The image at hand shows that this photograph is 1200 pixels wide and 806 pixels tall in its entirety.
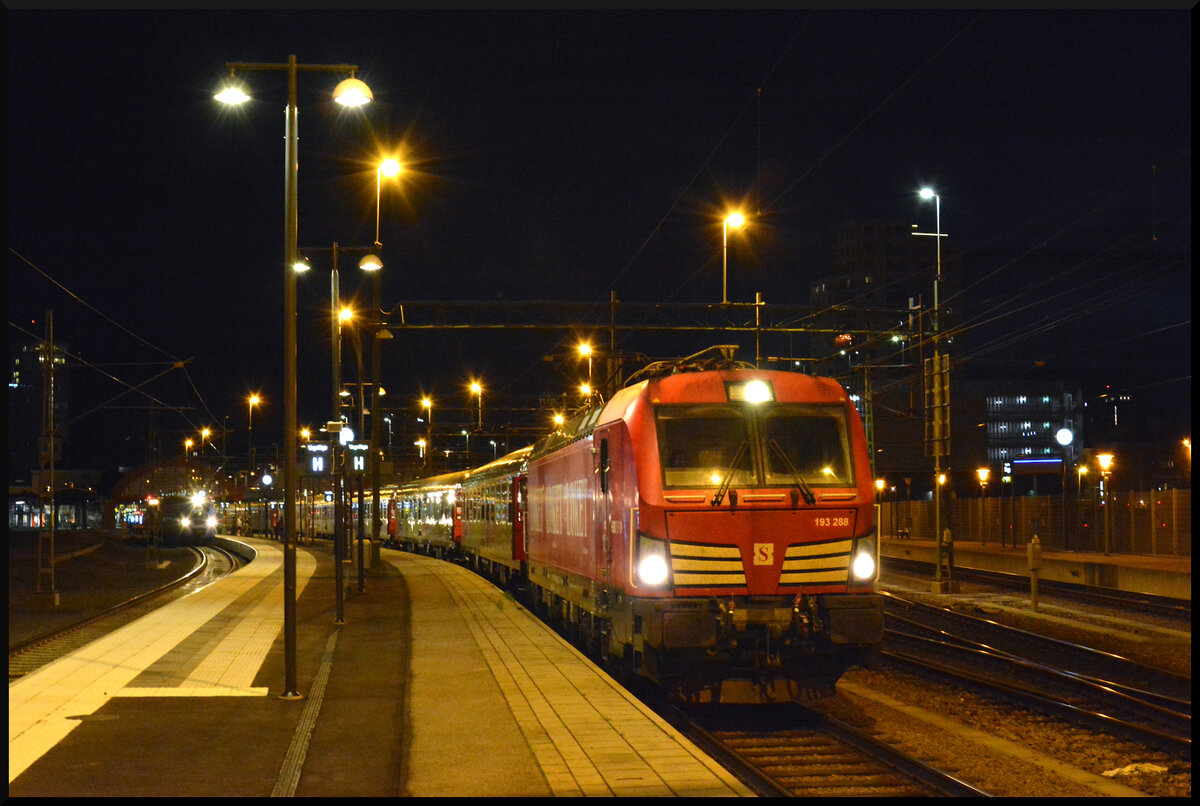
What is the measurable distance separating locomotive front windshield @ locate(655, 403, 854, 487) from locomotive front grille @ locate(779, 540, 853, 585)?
0.64 metres

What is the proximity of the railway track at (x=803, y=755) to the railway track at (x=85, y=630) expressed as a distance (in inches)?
349

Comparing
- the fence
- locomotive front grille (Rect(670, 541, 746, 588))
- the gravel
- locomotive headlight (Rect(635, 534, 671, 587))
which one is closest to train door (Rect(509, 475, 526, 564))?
the fence

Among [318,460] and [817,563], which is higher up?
[318,460]

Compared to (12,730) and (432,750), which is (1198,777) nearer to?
(432,750)

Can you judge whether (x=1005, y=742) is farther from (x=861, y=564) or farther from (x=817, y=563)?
(x=817, y=563)

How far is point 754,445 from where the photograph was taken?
1226 cm

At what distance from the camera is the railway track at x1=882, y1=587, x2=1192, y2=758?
1204cm

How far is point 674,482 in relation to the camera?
39.1 ft

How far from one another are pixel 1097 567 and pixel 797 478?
73.4ft

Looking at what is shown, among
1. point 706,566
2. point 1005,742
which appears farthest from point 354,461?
point 1005,742

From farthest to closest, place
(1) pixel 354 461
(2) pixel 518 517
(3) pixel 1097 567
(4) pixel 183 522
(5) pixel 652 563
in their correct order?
1. (4) pixel 183 522
2. (3) pixel 1097 567
3. (2) pixel 518 517
4. (1) pixel 354 461
5. (5) pixel 652 563

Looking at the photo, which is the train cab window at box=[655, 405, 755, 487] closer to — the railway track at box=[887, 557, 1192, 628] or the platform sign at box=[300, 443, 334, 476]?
the railway track at box=[887, 557, 1192, 628]

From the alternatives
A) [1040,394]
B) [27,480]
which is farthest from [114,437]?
[1040,394]

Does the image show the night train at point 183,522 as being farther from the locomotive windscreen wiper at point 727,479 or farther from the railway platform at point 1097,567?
the locomotive windscreen wiper at point 727,479
